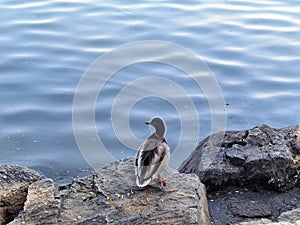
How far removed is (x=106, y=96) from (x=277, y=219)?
4.76 metres

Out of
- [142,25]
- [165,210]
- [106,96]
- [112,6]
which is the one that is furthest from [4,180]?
[112,6]

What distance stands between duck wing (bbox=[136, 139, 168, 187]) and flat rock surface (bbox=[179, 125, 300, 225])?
2.04 feet

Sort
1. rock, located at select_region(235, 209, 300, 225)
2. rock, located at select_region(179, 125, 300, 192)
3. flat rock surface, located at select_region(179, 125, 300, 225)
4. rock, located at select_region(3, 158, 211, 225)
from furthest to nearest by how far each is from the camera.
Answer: rock, located at select_region(179, 125, 300, 192), flat rock surface, located at select_region(179, 125, 300, 225), rock, located at select_region(235, 209, 300, 225), rock, located at select_region(3, 158, 211, 225)

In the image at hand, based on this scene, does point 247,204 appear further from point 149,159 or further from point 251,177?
point 149,159

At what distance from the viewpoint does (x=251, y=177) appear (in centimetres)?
578

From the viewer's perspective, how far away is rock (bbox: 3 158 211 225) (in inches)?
188

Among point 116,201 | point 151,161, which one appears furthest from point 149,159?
point 116,201

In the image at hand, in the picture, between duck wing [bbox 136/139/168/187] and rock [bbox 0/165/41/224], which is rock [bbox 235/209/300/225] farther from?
rock [bbox 0/165/41/224]

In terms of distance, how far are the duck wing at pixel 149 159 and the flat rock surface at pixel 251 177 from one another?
24.5 inches

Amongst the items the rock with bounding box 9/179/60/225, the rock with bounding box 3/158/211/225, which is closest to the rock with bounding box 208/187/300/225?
the rock with bounding box 3/158/211/225

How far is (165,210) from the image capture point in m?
4.86

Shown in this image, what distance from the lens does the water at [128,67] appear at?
8711mm

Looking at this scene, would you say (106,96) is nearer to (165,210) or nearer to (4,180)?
(4,180)

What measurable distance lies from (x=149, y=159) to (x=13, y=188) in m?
1.17
